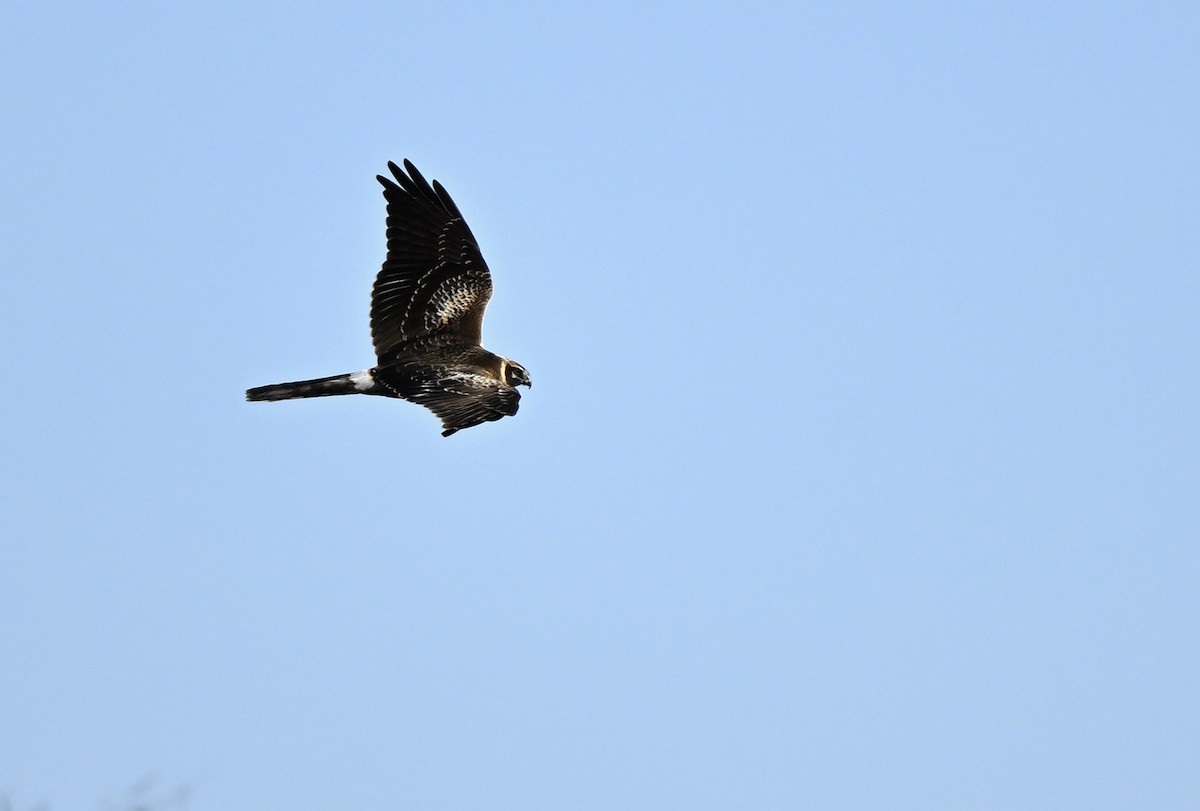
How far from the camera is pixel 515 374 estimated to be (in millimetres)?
20438

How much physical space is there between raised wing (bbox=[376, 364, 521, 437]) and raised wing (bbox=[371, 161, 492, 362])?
32 centimetres

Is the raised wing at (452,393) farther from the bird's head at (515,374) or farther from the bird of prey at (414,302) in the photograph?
the bird's head at (515,374)

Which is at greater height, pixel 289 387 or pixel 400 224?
pixel 400 224

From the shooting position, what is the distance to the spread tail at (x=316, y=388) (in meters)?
19.5

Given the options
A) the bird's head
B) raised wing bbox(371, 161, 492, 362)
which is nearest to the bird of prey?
raised wing bbox(371, 161, 492, 362)

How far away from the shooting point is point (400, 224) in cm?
1944

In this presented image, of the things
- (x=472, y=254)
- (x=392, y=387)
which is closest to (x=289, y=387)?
(x=392, y=387)

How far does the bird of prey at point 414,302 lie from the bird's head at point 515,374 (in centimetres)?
50

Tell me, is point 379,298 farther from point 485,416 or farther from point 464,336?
point 485,416

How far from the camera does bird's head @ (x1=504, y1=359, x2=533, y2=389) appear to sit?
66.6 ft

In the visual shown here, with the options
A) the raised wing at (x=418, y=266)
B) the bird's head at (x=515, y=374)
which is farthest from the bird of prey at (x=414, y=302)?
the bird's head at (x=515, y=374)

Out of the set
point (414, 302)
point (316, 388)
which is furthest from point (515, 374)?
point (316, 388)

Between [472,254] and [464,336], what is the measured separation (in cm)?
90

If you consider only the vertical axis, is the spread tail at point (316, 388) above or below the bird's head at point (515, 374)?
below
